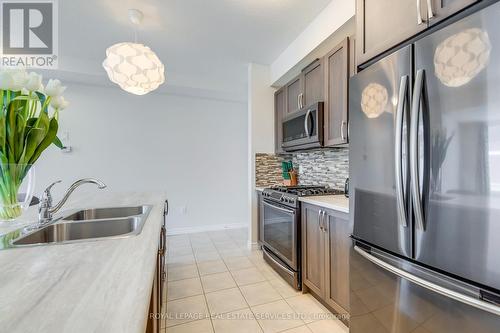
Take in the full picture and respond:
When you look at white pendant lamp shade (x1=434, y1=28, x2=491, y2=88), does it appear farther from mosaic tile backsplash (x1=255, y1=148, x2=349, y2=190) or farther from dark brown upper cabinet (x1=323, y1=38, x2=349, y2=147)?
mosaic tile backsplash (x1=255, y1=148, x2=349, y2=190)

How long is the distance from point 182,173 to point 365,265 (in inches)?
132

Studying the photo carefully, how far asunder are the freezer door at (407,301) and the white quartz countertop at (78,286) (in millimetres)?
1055

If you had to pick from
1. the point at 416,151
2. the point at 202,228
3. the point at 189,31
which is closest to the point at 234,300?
the point at 416,151

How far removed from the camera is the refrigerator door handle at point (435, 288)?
2.54 ft

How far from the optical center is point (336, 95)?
206cm

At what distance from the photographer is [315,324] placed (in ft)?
5.51

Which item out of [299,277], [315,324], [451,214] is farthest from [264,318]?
[451,214]

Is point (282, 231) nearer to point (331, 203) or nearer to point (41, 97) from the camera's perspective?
point (331, 203)

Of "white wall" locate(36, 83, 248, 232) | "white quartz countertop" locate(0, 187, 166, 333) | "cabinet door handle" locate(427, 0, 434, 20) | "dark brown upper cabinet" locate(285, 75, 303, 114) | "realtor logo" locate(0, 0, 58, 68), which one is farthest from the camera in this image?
"white wall" locate(36, 83, 248, 232)

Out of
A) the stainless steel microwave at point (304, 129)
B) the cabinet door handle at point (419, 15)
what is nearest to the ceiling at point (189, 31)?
the stainless steel microwave at point (304, 129)

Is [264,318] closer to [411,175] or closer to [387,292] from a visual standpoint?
[387,292]

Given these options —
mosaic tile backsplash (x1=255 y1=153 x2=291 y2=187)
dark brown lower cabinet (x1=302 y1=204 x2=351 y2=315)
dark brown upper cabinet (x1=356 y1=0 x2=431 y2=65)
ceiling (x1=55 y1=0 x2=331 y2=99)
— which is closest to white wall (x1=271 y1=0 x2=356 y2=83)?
ceiling (x1=55 y1=0 x2=331 y2=99)

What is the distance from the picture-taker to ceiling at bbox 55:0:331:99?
2094 millimetres

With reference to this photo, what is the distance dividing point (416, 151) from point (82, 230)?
1636 millimetres
